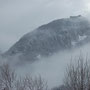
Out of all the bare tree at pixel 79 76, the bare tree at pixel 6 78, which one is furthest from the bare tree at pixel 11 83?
the bare tree at pixel 79 76

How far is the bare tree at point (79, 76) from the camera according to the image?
99.7 ft

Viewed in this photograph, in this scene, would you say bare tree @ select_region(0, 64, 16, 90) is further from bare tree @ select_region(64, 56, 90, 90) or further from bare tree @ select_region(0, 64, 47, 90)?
bare tree @ select_region(64, 56, 90, 90)

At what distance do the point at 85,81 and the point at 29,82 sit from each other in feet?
113

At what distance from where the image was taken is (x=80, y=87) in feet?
99.6

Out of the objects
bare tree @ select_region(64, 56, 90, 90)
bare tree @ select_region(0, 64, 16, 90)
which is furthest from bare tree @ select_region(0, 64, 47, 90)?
bare tree @ select_region(64, 56, 90, 90)

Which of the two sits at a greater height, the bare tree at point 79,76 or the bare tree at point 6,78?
the bare tree at point 79,76

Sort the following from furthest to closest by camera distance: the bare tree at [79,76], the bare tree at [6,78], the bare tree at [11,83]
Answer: the bare tree at [11,83] < the bare tree at [6,78] < the bare tree at [79,76]

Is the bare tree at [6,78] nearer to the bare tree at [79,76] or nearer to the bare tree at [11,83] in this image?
the bare tree at [11,83]

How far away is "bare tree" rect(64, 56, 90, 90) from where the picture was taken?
30397 mm

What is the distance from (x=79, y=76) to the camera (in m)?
31.0

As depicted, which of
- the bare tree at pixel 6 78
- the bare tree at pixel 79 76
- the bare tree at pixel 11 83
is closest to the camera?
the bare tree at pixel 79 76

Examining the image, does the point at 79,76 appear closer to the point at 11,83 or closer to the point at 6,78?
the point at 6,78

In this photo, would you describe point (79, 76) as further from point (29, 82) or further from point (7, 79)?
point (29, 82)

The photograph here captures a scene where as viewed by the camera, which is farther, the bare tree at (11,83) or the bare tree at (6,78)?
the bare tree at (11,83)
